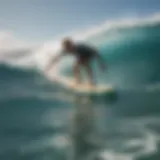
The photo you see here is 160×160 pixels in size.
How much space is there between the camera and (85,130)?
111cm

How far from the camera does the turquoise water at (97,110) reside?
1.08 metres

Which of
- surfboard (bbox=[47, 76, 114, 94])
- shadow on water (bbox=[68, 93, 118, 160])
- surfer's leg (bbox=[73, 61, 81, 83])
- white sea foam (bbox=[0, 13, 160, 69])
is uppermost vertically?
white sea foam (bbox=[0, 13, 160, 69])

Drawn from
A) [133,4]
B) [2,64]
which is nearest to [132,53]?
[133,4]

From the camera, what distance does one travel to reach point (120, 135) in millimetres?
1112

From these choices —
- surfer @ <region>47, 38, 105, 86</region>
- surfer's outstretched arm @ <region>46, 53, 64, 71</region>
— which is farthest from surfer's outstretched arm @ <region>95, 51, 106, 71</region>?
surfer's outstretched arm @ <region>46, 53, 64, 71</region>

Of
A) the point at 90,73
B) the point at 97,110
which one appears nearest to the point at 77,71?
the point at 90,73

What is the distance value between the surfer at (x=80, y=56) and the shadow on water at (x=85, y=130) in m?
0.07

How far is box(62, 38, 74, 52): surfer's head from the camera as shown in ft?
3.73

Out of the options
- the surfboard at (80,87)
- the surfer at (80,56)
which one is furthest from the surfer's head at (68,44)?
the surfboard at (80,87)

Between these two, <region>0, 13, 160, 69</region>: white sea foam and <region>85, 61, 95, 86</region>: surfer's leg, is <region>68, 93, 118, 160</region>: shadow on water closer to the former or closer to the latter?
<region>85, 61, 95, 86</region>: surfer's leg

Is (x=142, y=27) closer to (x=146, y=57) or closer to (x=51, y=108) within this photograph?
(x=146, y=57)

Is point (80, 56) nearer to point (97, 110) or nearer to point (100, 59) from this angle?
point (100, 59)

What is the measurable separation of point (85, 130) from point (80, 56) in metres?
0.25

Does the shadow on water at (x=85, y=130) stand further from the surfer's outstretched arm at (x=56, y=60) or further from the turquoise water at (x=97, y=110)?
the surfer's outstretched arm at (x=56, y=60)
